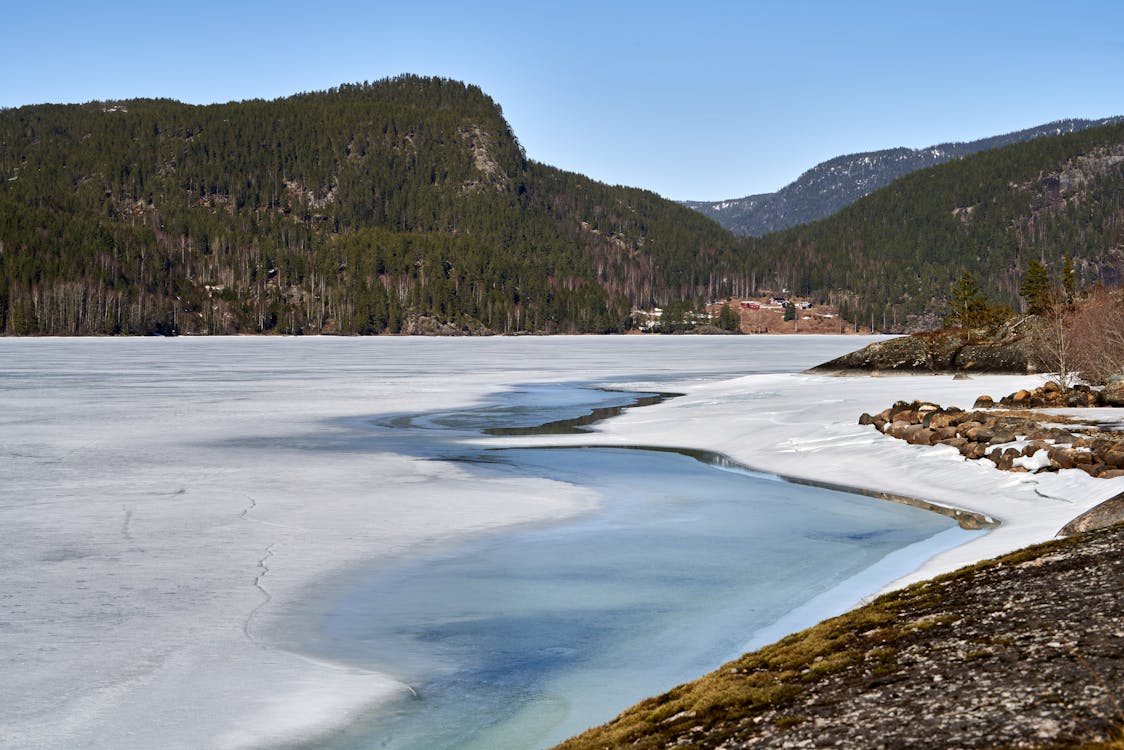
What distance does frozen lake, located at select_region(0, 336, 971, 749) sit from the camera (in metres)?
9.52

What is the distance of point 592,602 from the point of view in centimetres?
1316

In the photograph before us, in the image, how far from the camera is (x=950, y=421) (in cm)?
2569

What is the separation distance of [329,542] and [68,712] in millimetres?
7200

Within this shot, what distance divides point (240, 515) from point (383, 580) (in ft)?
17.1

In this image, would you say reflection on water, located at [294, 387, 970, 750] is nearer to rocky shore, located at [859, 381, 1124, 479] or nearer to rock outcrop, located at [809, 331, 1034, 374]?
rocky shore, located at [859, 381, 1124, 479]

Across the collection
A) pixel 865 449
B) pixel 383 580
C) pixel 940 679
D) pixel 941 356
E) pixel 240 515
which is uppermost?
pixel 941 356

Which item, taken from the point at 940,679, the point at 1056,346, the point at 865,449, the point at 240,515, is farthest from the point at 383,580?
the point at 1056,346

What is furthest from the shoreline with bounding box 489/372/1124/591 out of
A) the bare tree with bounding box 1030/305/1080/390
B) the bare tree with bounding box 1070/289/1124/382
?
the bare tree with bounding box 1070/289/1124/382

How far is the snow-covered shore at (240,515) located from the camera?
9.65 meters

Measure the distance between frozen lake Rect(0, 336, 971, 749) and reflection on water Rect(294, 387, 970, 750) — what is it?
44 mm

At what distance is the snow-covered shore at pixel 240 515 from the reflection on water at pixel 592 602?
2.48ft

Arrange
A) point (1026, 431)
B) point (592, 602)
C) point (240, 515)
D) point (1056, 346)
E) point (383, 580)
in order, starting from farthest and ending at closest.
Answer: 1. point (1056, 346)
2. point (1026, 431)
3. point (240, 515)
4. point (383, 580)
5. point (592, 602)

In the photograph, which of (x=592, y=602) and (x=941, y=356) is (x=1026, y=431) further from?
(x=941, y=356)

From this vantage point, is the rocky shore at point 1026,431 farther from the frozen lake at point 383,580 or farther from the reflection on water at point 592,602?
the frozen lake at point 383,580
